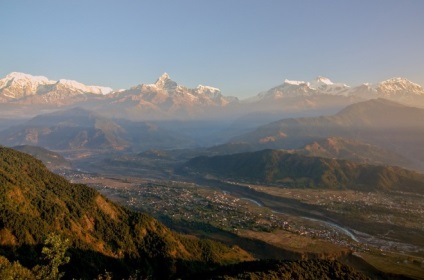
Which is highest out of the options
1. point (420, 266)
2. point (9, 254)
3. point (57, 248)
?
point (57, 248)

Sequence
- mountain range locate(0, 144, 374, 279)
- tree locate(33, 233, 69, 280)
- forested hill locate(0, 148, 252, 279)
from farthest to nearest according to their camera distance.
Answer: forested hill locate(0, 148, 252, 279)
mountain range locate(0, 144, 374, 279)
tree locate(33, 233, 69, 280)

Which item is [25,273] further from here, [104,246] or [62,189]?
[62,189]

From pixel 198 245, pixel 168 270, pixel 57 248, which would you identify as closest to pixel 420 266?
pixel 198 245

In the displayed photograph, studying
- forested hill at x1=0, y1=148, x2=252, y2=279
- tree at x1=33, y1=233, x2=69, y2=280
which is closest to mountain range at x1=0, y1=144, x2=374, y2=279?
forested hill at x1=0, y1=148, x2=252, y2=279

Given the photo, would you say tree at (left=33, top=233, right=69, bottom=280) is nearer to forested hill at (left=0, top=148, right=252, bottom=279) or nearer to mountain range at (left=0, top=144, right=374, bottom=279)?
mountain range at (left=0, top=144, right=374, bottom=279)

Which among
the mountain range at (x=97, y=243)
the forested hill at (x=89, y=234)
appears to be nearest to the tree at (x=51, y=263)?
the mountain range at (x=97, y=243)

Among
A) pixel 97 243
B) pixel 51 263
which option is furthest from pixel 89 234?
pixel 51 263

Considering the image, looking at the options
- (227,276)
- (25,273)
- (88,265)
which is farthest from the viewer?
(88,265)

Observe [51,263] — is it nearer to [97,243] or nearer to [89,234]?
[97,243]

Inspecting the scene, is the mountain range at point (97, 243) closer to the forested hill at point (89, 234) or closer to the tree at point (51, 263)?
the forested hill at point (89, 234)
